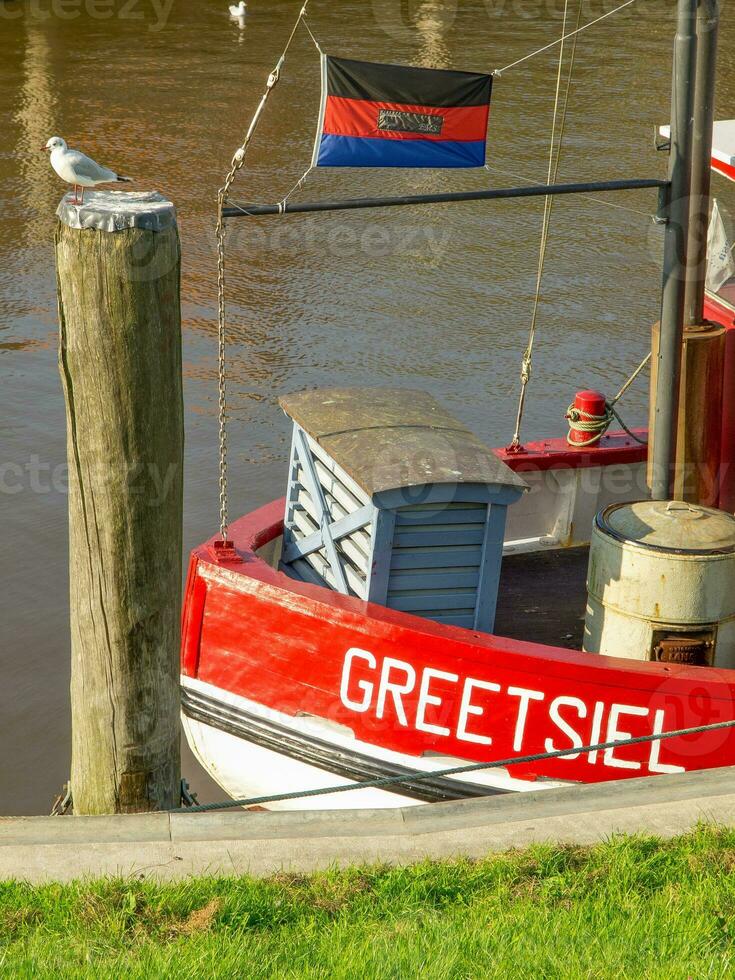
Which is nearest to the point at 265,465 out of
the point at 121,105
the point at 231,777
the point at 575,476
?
the point at 575,476

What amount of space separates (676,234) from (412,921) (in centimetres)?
350

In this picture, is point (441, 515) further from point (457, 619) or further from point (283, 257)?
point (283, 257)

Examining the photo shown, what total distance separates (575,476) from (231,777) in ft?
8.82

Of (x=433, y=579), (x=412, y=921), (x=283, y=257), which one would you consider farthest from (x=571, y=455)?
(x=283, y=257)

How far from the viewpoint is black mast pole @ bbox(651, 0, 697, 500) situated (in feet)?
19.8

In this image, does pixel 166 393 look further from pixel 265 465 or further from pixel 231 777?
pixel 265 465

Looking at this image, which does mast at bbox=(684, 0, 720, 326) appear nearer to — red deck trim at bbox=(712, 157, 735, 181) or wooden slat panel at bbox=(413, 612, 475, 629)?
red deck trim at bbox=(712, 157, 735, 181)

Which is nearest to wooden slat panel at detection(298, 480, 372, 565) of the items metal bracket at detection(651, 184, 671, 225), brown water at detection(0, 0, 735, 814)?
brown water at detection(0, 0, 735, 814)

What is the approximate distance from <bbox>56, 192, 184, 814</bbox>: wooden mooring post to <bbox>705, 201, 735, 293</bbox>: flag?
4416 millimetres

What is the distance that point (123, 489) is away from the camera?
13.9 feet

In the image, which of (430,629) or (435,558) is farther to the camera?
(435,558)

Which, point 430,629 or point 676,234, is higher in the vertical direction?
point 676,234

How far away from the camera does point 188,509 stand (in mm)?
10445

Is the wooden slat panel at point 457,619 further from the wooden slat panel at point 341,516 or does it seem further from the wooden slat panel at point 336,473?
the wooden slat panel at point 336,473
